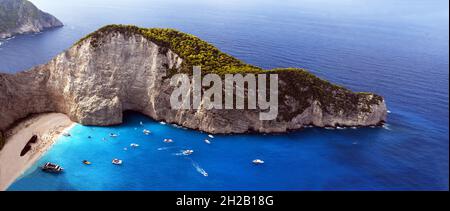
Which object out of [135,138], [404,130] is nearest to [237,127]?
[135,138]

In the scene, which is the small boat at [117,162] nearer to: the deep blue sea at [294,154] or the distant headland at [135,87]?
the deep blue sea at [294,154]

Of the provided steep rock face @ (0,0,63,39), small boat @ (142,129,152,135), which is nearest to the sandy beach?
small boat @ (142,129,152,135)

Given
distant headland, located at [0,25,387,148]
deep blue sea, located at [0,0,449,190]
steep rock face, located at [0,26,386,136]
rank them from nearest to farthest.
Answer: deep blue sea, located at [0,0,449,190] < steep rock face, located at [0,26,386,136] < distant headland, located at [0,25,387,148]

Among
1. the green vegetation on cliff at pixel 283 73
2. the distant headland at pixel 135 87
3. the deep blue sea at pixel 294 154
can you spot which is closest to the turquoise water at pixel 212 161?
the deep blue sea at pixel 294 154

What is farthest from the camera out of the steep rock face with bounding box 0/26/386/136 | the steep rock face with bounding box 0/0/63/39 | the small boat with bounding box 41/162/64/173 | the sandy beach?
the steep rock face with bounding box 0/0/63/39

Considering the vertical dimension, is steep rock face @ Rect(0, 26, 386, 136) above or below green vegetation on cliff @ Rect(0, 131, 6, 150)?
above

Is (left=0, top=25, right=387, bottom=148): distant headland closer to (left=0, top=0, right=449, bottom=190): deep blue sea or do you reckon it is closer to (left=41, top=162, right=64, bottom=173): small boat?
(left=0, top=0, right=449, bottom=190): deep blue sea
